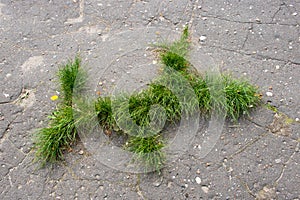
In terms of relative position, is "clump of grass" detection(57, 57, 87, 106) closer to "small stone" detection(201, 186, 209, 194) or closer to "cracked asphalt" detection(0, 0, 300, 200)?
"cracked asphalt" detection(0, 0, 300, 200)

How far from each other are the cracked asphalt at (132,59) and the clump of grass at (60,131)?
66 mm

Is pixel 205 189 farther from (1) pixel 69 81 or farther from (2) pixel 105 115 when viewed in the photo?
(1) pixel 69 81

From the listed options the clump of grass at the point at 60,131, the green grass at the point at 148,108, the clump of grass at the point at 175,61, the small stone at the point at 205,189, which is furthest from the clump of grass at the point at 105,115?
the small stone at the point at 205,189

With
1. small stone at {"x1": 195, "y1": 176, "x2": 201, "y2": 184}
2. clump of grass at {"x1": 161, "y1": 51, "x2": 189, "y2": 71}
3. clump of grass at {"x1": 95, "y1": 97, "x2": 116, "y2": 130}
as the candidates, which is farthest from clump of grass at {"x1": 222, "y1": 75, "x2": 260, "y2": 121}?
clump of grass at {"x1": 95, "y1": 97, "x2": 116, "y2": 130}

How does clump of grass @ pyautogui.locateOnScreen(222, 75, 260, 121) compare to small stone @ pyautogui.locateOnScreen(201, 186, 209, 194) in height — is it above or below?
above

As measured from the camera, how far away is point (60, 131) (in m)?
2.44

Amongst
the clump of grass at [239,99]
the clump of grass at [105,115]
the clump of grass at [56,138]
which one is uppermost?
the clump of grass at [239,99]

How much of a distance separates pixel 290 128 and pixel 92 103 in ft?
4.37

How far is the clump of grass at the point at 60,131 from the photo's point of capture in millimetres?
2402

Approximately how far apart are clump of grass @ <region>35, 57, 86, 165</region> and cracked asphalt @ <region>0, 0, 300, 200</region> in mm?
66

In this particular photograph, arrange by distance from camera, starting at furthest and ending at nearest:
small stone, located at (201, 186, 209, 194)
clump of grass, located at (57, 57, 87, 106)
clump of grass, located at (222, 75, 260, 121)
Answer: clump of grass, located at (57, 57, 87, 106)
clump of grass, located at (222, 75, 260, 121)
small stone, located at (201, 186, 209, 194)

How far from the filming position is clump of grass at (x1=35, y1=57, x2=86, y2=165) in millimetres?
2402

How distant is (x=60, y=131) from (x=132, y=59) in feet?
2.67

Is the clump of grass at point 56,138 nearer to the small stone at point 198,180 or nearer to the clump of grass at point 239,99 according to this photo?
the small stone at point 198,180
